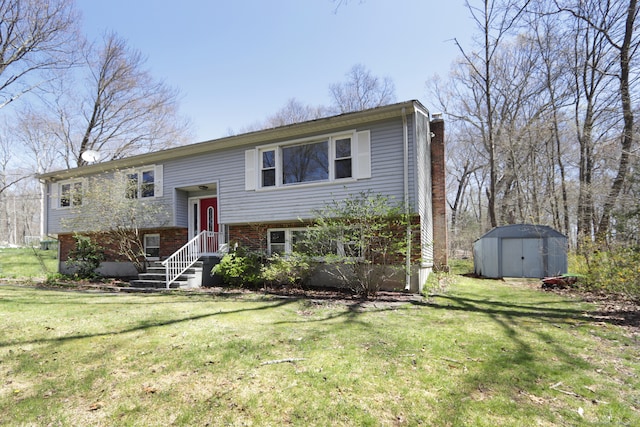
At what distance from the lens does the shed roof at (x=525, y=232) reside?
13070 millimetres

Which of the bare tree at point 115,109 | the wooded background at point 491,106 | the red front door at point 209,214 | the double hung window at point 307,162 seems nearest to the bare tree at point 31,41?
the wooded background at point 491,106

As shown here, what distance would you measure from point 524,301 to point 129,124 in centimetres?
2582

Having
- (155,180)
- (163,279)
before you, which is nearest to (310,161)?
(163,279)

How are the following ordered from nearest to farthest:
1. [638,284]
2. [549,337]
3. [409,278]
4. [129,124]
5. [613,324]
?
[549,337]
[613,324]
[638,284]
[409,278]
[129,124]

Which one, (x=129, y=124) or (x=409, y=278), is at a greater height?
(x=129, y=124)

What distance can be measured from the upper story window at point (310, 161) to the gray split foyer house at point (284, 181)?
31 millimetres

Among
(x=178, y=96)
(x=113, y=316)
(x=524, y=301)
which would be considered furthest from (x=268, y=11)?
(x=178, y=96)

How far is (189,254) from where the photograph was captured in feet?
35.5

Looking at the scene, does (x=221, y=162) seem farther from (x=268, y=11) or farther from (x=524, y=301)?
(x=524, y=301)

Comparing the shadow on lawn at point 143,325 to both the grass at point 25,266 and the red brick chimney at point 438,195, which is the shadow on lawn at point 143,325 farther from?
the grass at point 25,266

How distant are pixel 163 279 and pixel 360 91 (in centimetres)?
2177

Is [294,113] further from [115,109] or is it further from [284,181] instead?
[284,181]

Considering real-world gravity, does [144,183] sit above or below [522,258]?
above

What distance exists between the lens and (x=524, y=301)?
26.0 feet
